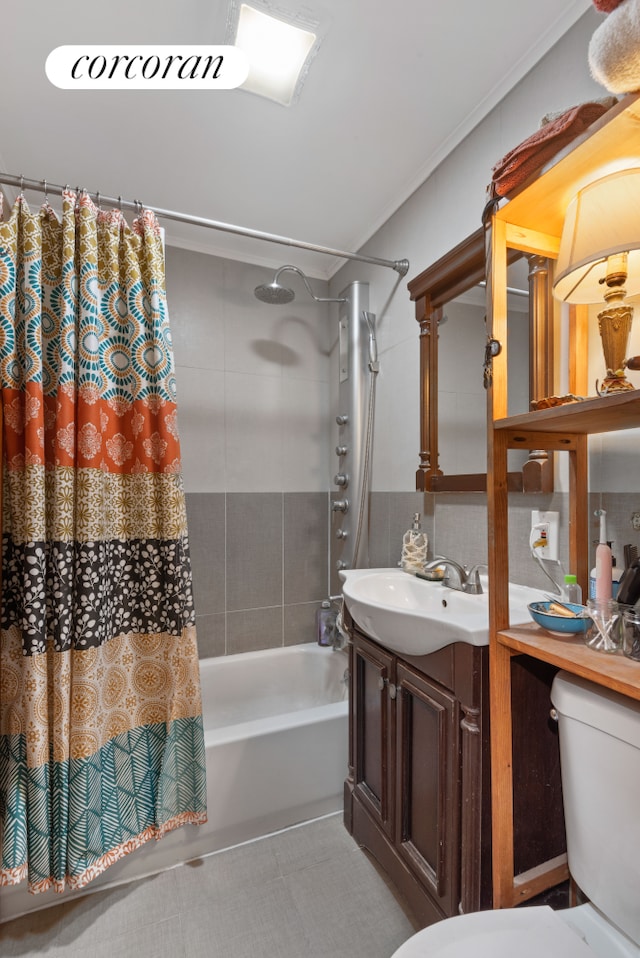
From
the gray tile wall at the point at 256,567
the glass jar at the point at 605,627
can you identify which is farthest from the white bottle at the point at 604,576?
the gray tile wall at the point at 256,567

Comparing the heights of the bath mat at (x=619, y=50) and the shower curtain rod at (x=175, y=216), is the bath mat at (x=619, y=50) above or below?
below

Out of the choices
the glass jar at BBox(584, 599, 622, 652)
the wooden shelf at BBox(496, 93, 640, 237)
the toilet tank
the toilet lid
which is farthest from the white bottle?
the wooden shelf at BBox(496, 93, 640, 237)

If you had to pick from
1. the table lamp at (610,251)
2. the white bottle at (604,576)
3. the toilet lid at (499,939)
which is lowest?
the toilet lid at (499,939)

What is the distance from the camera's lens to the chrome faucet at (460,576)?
140 cm

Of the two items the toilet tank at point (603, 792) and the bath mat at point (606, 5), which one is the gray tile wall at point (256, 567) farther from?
the bath mat at point (606, 5)

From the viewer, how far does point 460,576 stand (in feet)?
4.72

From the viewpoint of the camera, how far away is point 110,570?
1.37m

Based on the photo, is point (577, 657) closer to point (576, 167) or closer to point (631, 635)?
point (631, 635)

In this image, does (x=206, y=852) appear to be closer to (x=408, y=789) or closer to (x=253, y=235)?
(x=408, y=789)

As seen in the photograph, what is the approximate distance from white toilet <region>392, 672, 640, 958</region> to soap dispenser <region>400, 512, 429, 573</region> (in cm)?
75

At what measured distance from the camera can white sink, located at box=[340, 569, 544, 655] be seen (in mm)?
1054

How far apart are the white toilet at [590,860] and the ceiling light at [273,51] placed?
5.73ft

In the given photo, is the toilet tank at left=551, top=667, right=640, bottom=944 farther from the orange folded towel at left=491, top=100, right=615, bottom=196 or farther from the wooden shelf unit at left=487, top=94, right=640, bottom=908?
the orange folded towel at left=491, top=100, right=615, bottom=196

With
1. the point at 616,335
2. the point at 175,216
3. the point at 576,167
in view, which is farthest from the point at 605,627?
the point at 175,216
